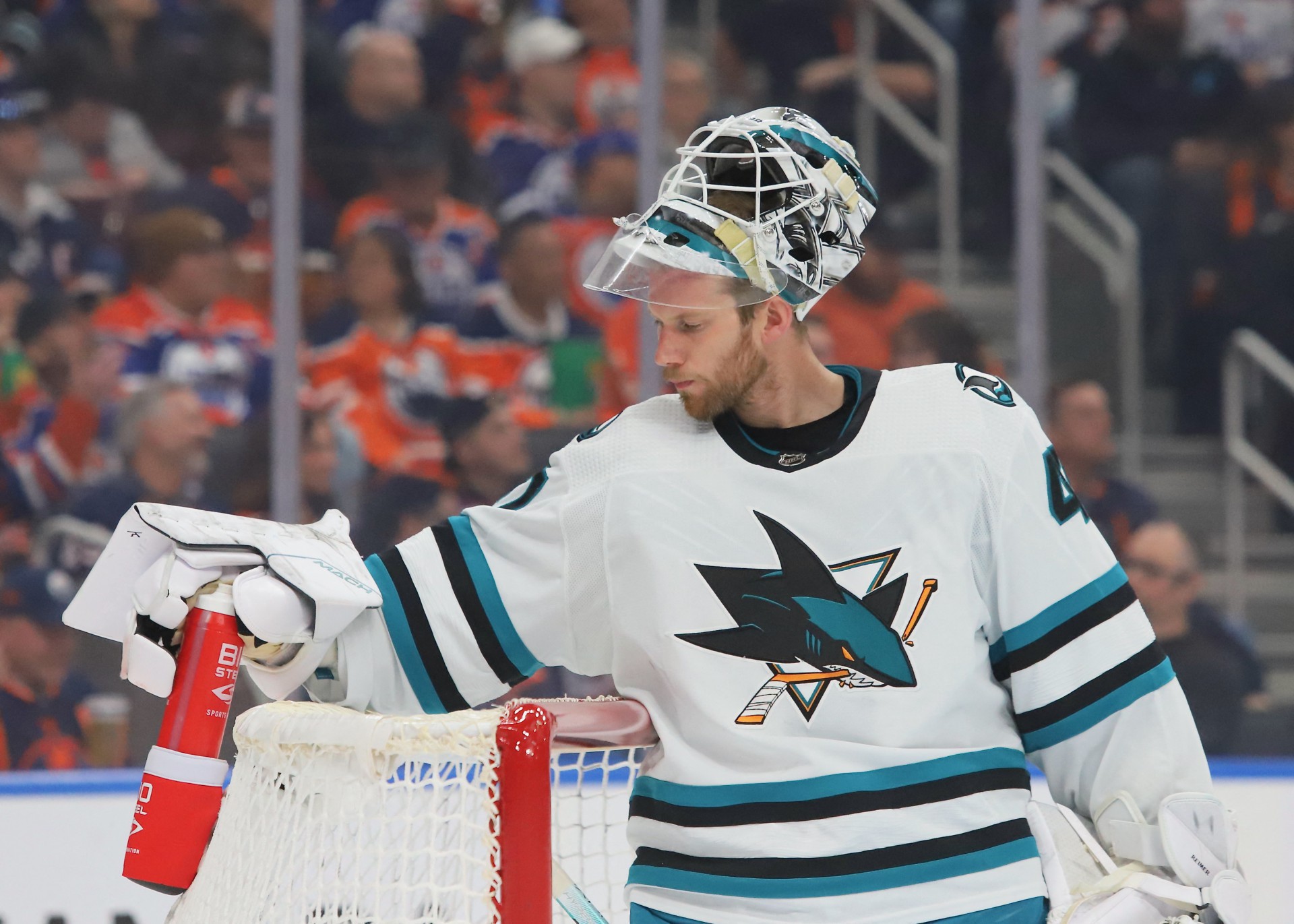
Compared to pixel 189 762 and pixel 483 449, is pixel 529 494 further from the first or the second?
pixel 483 449

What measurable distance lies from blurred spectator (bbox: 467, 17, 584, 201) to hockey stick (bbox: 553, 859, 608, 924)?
2258 millimetres

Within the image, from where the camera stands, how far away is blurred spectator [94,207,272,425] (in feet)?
11.1

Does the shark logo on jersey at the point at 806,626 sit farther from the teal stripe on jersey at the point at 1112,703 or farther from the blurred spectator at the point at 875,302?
the blurred spectator at the point at 875,302

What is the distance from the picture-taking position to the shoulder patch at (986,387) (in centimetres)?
152

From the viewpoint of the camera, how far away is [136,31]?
11.9ft

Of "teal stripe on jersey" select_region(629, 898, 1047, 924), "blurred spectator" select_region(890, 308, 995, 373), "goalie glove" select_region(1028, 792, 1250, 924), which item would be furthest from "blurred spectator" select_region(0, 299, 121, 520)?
"goalie glove" select_region(1028, 792, 1250, 924)

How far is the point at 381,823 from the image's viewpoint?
1.28m

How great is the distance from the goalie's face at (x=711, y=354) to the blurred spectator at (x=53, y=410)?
2167 millimetres

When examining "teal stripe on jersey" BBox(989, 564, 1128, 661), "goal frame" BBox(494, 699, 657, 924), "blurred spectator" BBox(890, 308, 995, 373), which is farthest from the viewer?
"blurred spectator" BBox(890, 308, 995, 373)

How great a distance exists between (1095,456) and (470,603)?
212cm

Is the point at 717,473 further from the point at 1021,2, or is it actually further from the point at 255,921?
the point at 1021,2

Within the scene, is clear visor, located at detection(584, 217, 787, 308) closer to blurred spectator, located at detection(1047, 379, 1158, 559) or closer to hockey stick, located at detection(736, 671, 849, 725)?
hockey stick, located at detection(736, 671, 849, 725)

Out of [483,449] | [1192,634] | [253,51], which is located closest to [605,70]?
[253,51]

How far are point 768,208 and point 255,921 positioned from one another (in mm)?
773
